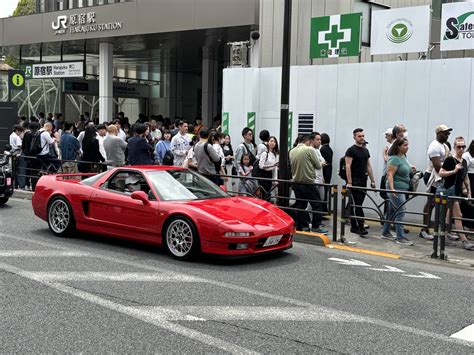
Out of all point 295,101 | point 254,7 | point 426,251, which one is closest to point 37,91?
point 254,7

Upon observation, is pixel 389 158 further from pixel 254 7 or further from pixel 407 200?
pixel 254 7

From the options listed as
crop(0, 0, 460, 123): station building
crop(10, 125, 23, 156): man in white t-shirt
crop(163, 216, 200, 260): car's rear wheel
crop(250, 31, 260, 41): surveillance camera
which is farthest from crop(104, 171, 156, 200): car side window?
crop(10, 125, 23, 156): man in white t-shirt

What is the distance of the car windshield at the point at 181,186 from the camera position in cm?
849

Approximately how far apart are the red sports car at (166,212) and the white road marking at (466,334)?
2943mm

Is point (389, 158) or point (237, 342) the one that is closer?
point (237, 342)

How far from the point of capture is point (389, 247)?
960cm

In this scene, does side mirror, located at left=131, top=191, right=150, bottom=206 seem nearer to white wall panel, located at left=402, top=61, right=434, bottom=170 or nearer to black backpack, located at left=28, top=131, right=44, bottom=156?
white wall panel, located at left=402, top=61, right=434, bottom=170

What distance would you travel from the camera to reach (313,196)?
10281mm

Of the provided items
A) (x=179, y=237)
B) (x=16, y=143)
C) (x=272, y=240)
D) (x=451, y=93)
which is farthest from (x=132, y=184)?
(x=16, y=143)

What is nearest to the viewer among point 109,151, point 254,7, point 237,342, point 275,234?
point 237,342

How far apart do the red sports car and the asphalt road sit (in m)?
0.29

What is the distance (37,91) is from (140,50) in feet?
21.0

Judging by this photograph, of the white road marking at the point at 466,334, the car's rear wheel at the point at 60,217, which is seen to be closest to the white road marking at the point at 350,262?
the white road marking at the point at 466,334

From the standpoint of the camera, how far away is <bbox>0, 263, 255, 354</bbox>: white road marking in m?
4.89
